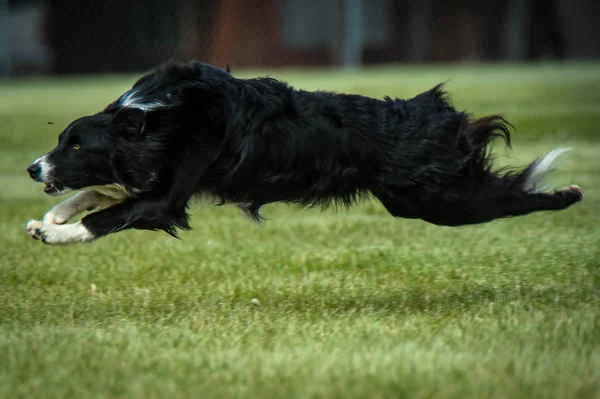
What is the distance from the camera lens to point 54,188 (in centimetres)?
452

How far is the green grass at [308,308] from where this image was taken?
3.25 meters

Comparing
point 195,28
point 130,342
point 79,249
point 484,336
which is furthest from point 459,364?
point 195,28

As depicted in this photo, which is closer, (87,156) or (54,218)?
(87,156)

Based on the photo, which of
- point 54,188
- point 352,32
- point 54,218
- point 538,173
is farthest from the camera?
point 352,32

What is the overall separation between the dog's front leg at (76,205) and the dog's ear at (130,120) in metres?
0.52

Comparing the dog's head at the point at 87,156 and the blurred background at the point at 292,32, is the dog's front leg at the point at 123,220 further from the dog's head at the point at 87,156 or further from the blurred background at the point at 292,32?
the blurred background at the point at 292,32

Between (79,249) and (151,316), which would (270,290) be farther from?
(79,249)

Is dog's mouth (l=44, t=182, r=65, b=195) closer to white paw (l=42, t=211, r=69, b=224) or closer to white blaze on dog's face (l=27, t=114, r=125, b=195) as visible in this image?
white blaze on dog's face (l=27, t=114, r=125, b=195)

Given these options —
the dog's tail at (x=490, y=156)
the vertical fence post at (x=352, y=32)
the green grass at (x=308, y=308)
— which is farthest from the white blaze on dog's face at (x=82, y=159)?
the vertical fence post at (x=352, y=32)

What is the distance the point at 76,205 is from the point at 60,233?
334 millimetres

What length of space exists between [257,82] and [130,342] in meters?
1.53

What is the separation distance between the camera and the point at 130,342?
3.80 meters

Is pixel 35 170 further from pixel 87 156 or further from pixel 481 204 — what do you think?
pixel 481 204

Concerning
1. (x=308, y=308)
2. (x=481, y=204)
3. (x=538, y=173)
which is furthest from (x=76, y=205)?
(x=538, y=173)
